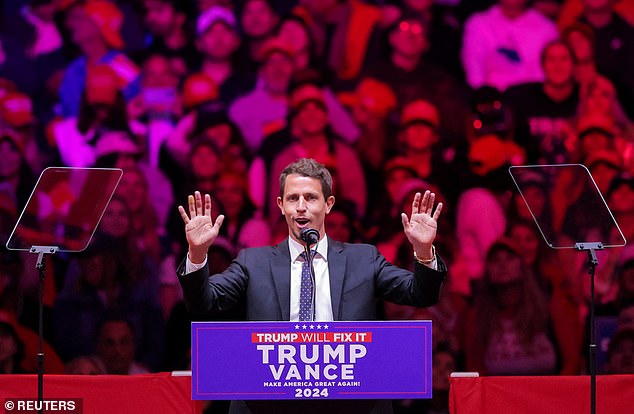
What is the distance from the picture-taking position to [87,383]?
432cm

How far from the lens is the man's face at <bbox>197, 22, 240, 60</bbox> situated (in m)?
5.58

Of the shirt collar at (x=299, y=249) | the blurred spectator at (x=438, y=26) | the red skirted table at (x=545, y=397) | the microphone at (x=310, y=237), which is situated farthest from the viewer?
the blurred spectator at (x=438, y=26)

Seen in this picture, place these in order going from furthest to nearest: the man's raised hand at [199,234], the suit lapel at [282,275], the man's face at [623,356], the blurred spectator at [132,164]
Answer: the blurred spectator at [132,164], the man's face at [623,356], the suit lapel at [282,275], the man's raised hand at [199,234]

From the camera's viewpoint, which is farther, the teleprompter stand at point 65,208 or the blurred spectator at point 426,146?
the blurred spectator at point 426,146

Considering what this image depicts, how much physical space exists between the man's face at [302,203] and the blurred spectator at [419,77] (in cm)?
230

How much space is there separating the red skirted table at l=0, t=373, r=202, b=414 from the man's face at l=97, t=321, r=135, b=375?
3.41 feet

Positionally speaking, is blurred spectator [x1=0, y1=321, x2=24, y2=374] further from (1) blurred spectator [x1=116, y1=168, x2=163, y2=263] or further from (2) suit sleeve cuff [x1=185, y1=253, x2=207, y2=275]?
(2) suit sleeve cuff [x1=185, y1=253, x2=207, y2=275]

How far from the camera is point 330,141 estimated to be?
546 cm

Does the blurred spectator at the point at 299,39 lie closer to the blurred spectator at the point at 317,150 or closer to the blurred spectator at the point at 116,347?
the blurred spectator at the point at 317,150

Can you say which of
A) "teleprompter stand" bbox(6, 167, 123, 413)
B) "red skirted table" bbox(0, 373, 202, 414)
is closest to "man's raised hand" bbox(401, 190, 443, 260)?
"teleprompter stand" bbox(6, 167, 123, 413)

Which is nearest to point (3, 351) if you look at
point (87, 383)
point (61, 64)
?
point (87, 383)

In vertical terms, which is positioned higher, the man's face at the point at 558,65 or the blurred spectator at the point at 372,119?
the man's face at the point at 558,65

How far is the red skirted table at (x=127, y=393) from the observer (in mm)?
4301

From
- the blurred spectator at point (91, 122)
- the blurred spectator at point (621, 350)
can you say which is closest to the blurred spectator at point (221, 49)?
the blurred spectator at point (91, 122)
